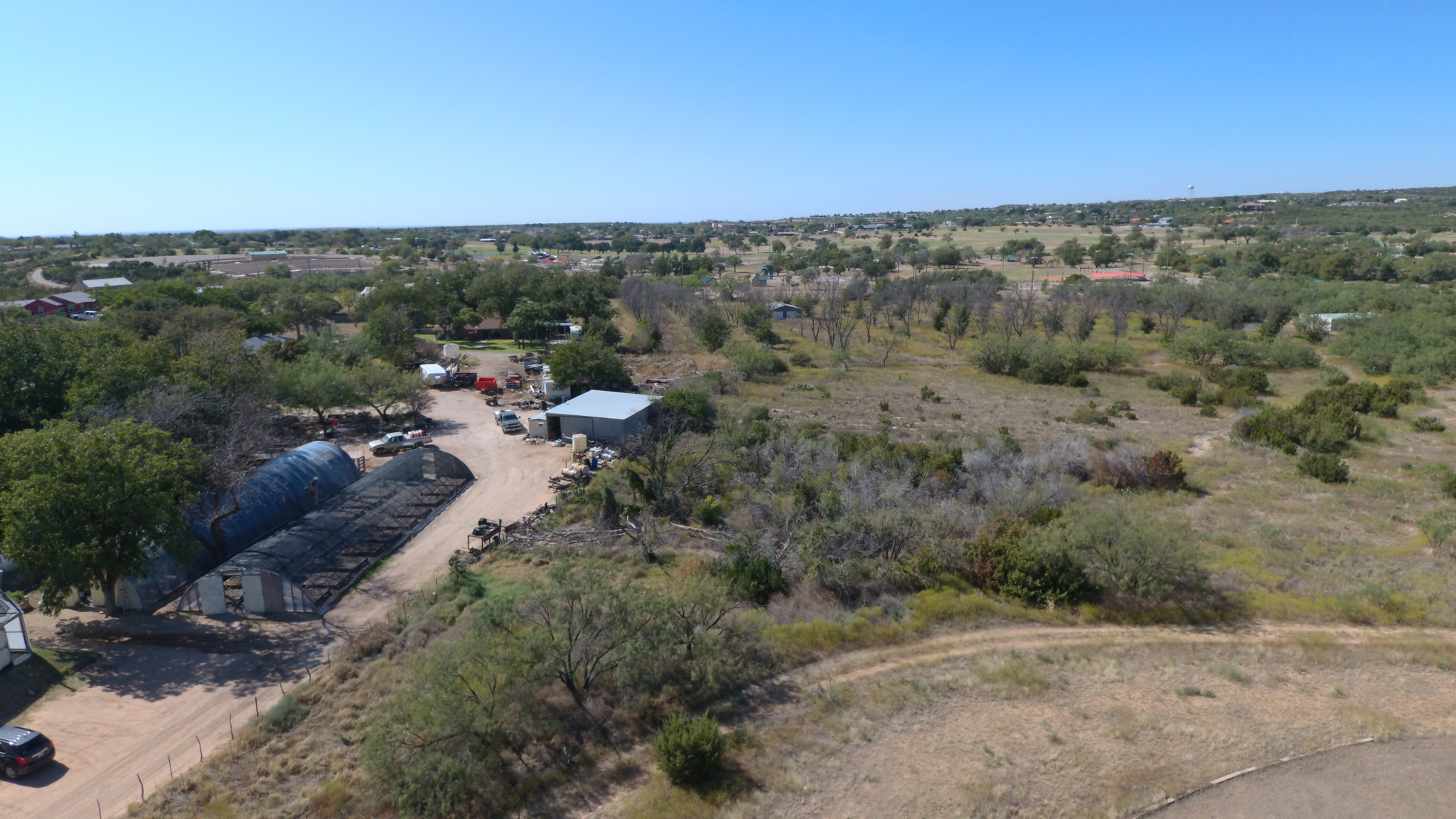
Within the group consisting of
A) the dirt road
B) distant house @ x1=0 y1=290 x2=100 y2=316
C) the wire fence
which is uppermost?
distant house @ x1=0 y1=290 x2=100 y2=316

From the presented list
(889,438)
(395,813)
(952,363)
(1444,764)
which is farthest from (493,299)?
(1444,764)

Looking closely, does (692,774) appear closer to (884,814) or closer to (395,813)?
(884,814)

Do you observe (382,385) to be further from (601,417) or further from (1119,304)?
(1119,304)

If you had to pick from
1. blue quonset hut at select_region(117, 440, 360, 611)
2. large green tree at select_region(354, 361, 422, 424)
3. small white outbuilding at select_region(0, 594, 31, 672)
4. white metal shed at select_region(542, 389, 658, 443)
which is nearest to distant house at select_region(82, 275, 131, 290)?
large green tree at select_region(354, 361, 422, 424)

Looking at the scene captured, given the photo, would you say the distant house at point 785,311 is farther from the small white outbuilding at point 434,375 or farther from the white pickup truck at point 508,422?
the white pickup truck at point 508,422

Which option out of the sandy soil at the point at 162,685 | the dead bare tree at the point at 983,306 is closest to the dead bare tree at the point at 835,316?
the dead bare tree at the point at 983,306

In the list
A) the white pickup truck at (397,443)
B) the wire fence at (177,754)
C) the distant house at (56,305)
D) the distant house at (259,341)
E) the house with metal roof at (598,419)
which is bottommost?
the wire fence at (177,754)

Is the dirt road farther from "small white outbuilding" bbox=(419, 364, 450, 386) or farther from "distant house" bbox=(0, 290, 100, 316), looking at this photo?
"distant house" bbox=(0, 290, 100, 316)
